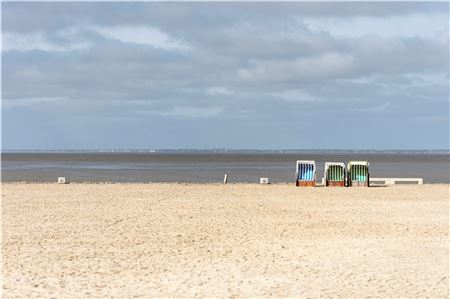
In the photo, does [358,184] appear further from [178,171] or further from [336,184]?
[178,171]

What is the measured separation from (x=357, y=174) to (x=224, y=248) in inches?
741

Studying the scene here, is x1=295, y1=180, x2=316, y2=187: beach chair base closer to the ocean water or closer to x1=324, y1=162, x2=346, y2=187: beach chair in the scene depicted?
x1=324, y1=162, x2=346, y2=187: beach chair

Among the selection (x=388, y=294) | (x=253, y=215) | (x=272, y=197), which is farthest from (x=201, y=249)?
(x=272, y=197)

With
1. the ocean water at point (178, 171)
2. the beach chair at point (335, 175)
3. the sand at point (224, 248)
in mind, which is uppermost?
the beach chair at point (335, 175)

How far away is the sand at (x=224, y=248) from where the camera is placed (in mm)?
9328

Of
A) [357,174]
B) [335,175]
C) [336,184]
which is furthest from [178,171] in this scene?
[357,174]

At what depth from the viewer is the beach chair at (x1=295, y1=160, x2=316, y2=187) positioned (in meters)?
30.3

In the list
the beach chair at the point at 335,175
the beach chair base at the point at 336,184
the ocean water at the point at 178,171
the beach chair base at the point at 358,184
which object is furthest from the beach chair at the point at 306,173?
the ocean water at the point at 178,171

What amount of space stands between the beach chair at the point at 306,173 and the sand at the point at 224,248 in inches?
277

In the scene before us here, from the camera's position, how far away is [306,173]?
100 ft

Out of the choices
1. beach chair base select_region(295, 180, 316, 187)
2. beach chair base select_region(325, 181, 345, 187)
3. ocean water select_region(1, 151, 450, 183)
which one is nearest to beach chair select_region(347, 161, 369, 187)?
beach chair base select_region(325, 181, 345, 187)

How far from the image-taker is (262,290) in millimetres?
9141

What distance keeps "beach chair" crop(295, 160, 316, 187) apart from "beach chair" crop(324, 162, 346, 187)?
0.59m

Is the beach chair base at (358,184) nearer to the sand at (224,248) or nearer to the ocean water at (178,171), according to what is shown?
the sand at (224,248)
